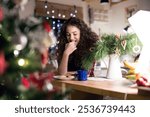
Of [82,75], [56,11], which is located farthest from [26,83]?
[56,11]

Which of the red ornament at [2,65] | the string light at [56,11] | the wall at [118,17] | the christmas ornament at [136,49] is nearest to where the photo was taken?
the red ornament at [2,65]

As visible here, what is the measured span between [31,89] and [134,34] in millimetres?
1331

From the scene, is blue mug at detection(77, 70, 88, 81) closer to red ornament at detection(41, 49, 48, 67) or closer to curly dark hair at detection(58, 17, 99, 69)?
curly dark hair at detection(58, 17, 99, 69)

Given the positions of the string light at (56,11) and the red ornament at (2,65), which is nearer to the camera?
the red ornament at (2,65)

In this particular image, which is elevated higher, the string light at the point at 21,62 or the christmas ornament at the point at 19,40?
the christmas ornament at the point at 19,40

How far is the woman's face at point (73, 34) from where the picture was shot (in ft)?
8.01

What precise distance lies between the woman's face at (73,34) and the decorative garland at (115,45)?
667 mm

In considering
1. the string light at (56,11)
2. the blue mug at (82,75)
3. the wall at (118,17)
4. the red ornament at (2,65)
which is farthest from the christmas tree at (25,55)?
the wall at (118,17)

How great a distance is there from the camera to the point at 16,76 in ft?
1.83

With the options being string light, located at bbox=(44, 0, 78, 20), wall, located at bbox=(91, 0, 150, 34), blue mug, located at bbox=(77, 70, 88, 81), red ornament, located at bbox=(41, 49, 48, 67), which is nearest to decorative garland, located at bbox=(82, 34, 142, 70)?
blue mug, located at bbox=(77, 70, 88, 81)

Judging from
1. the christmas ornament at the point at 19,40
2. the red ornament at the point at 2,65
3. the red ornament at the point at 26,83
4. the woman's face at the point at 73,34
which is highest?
the woman's face at the point at 73,34

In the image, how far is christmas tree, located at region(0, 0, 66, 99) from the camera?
1.74ft

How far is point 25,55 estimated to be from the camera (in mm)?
576

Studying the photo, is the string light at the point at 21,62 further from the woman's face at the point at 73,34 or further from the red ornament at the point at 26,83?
the woman's face at the point at 73,34
